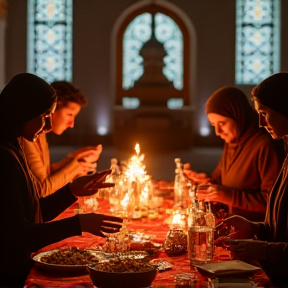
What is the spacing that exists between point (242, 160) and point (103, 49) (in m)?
8.26

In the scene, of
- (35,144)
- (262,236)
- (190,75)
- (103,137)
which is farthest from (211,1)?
(262,236)

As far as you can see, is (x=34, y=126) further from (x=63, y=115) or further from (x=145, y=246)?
(x=63, y=115)

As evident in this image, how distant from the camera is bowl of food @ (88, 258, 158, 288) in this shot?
2113mm

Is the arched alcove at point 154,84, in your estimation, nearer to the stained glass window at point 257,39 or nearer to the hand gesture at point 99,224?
the stained glass window at point 257,39

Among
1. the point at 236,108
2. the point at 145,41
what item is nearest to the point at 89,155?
the point at 236,108

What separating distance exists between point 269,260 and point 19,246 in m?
0.91

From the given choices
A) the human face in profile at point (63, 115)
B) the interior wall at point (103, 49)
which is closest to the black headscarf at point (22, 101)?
the human face in profile at point (63, 115)

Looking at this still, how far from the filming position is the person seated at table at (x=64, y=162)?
14.4ft

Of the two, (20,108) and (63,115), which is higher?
(20,108)

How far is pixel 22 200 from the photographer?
251 centimetres

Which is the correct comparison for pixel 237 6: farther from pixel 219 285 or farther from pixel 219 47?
pixel 219 285

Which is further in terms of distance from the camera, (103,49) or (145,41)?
(145,41)

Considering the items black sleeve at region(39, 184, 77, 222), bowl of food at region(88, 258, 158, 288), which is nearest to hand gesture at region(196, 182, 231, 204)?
black sleeve at region(39, 184, 77, 222)

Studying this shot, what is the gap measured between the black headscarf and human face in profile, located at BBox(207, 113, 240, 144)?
183 centimetres
